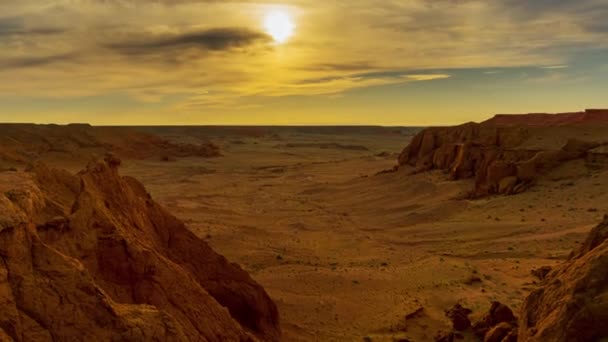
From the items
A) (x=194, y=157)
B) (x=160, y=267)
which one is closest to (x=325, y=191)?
(x=160, y=267)

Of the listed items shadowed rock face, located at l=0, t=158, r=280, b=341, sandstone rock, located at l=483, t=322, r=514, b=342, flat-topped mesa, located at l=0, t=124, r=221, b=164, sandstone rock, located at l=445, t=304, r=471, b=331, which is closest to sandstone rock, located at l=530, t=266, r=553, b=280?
sandstone rock, located at l=445, t=304, r=471, b=331

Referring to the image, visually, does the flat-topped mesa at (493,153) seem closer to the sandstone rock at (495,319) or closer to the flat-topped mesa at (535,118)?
the sandstone rock at (495,319)

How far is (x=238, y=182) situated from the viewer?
4716 centimetres

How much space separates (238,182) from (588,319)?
→ 4222 centimetres

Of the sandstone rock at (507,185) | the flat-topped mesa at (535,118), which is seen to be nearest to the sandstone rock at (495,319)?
the sandstone rock at (507,185)

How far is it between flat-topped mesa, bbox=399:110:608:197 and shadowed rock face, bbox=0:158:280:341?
21199mm

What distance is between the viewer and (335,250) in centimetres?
2056

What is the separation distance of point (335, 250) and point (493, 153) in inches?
561

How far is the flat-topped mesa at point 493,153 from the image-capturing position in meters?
27.9

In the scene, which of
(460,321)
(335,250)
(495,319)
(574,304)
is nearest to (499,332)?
(495,319)

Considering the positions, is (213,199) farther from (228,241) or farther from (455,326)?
(455,326)

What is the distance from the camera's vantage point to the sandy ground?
12719mm

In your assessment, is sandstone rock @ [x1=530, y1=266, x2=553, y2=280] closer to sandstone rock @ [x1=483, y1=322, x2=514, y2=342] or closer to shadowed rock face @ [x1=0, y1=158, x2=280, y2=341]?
sandstone rock @ [x1=483, y1=322, x2=514, y2=342]

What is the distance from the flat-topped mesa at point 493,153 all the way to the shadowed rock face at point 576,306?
21194 mm
